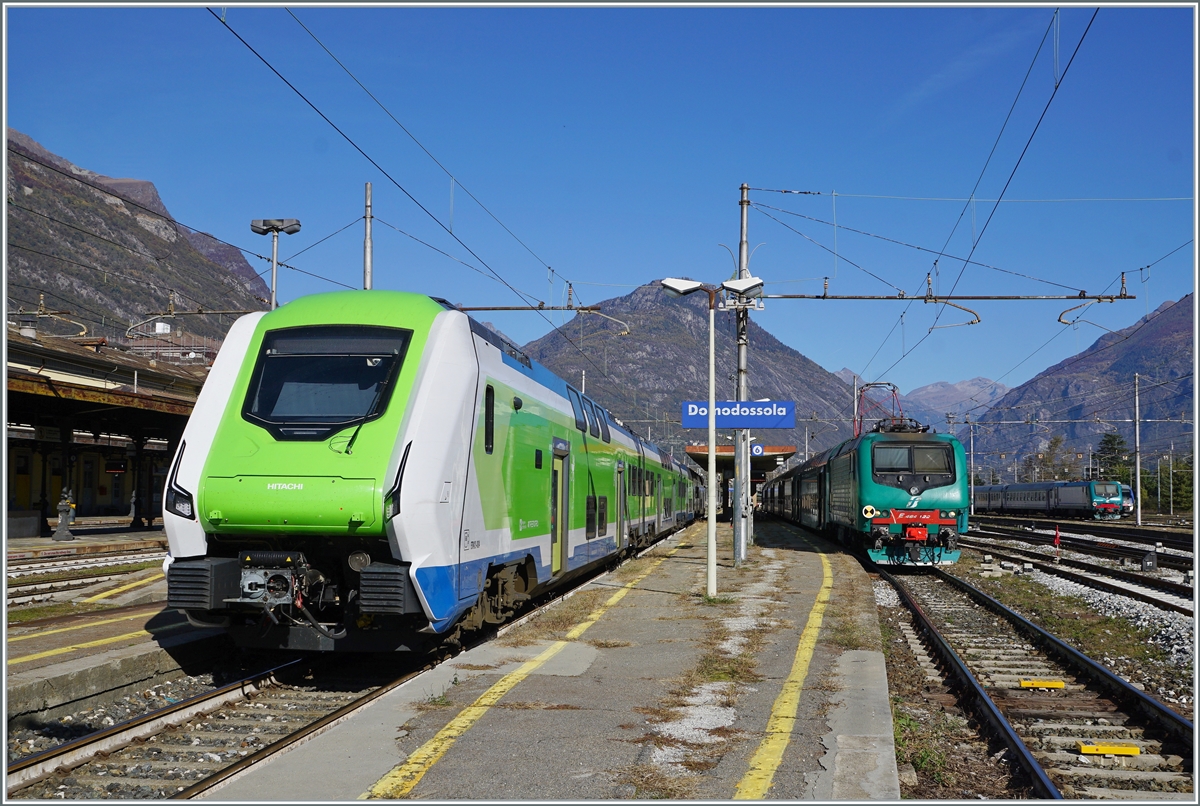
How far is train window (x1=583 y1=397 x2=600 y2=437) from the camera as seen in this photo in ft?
54.5

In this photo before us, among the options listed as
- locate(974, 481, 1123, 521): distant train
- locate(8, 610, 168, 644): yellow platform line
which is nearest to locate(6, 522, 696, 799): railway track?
locate(8, 610, 168, 644): yellow platform line

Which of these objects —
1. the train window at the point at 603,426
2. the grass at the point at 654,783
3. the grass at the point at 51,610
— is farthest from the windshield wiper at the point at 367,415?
the train window at the point at 603,426

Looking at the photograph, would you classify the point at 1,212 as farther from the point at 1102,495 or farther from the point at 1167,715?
the point at 1102,495

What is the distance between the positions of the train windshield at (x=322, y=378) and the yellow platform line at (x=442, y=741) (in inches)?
99.0

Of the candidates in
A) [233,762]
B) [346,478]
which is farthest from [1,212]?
[233,762]

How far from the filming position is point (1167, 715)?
24.8ft

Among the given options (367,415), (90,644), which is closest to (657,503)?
(90,644)

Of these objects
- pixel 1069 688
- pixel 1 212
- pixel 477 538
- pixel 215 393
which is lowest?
pixel 1069 688

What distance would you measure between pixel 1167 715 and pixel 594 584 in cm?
1104

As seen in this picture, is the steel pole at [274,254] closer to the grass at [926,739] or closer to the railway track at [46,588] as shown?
the railway track at [46,588]

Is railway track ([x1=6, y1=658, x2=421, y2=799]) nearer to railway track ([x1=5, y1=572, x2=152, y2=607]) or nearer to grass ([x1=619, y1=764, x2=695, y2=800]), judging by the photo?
grass ([x1=619, y1=764, x2=695, y2=800])

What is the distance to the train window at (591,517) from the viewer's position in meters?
15.9

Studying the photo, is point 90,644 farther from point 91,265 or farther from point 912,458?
point 91,265

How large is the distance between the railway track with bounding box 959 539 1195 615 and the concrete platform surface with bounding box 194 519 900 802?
5.84 m
